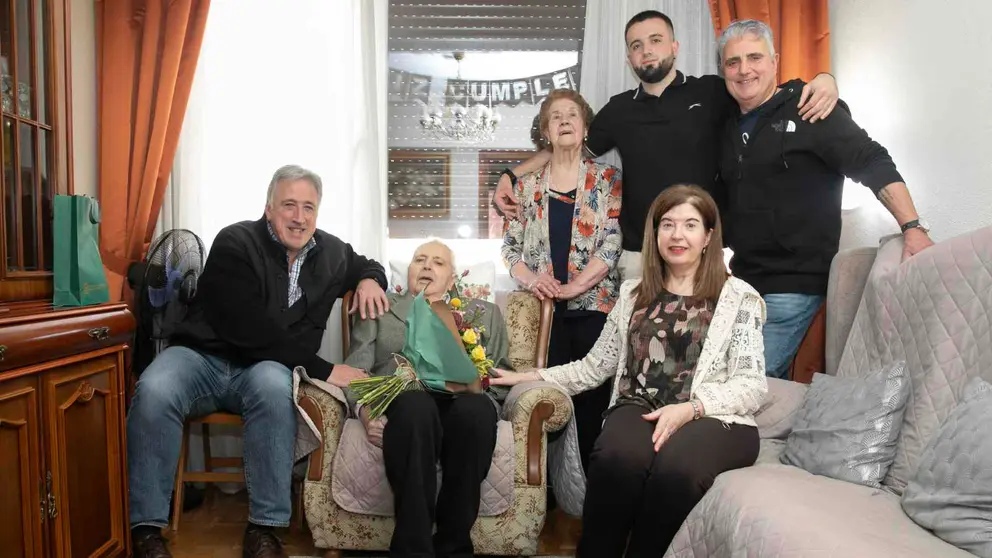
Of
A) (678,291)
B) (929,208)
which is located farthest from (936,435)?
(929,208)

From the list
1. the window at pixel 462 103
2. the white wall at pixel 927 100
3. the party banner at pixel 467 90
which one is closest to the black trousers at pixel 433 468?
the window at pixel 462 103

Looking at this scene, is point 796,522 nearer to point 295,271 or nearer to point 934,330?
point 934,330

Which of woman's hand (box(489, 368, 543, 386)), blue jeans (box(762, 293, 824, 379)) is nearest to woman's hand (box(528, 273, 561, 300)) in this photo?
woman's hand (box(489, 368, 543, 386))

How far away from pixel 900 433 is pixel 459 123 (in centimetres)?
253

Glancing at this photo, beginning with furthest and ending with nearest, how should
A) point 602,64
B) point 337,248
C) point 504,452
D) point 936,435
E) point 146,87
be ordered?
point 602,64 < point 146,87 < point 337,248 < point 504,452 < point 936,435

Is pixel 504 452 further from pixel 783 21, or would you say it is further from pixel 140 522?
pixel 783 21

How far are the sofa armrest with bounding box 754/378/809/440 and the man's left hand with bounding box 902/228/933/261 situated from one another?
507 mm

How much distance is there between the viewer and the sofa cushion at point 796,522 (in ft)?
4.75

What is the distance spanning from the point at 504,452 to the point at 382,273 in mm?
980

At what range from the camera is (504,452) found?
2434mm

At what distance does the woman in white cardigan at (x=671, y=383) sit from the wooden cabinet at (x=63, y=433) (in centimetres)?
146

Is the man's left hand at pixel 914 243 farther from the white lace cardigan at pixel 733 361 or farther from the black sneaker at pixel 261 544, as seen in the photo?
the black sneaker at pixel 261 544

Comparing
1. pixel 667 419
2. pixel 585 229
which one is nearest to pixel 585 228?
pixel 585 229

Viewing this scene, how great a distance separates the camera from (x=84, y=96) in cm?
331
